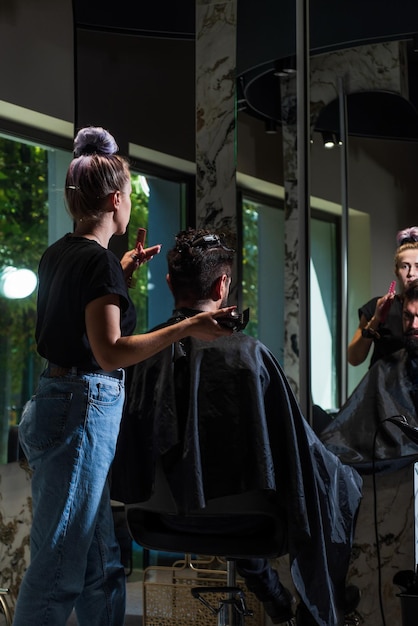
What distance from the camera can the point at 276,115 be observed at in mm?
2832

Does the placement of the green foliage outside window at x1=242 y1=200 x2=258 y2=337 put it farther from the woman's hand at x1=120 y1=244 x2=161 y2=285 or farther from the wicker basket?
the wicker basket

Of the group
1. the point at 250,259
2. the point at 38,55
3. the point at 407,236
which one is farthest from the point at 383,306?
the point at 38,55

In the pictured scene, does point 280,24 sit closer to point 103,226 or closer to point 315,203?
point 315,203

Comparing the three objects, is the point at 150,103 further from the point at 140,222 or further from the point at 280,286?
the point at 280,286

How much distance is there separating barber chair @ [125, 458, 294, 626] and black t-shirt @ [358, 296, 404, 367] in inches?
25.9

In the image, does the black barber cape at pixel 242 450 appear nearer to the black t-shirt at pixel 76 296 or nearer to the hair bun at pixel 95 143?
the black t-shirt at pixel 76 296

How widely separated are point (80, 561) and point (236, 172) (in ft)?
4.62

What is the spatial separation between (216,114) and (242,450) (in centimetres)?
135

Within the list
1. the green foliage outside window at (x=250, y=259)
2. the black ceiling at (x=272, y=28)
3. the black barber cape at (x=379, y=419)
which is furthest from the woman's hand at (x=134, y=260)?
the black barber cape at (x=379, y=419)

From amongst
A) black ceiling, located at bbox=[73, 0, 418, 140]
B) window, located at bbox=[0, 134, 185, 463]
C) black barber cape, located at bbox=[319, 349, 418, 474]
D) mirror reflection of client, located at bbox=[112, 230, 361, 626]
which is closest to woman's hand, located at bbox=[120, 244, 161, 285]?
mirror reflection of client, located at bbox=[112, 230, 361, 626]

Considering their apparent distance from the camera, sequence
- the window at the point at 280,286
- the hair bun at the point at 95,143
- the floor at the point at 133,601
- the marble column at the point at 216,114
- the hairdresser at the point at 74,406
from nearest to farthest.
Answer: the hairdresser at the point at 74,406, the hair bun at the point at 95,143, the window at the point at 280,286, the marble column at the point at 216,114, the floor at the point at 133,601

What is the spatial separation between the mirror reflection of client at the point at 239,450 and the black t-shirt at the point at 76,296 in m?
0.21

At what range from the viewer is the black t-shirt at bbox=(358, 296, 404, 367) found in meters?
2.59

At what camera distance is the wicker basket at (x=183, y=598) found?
295 cm
